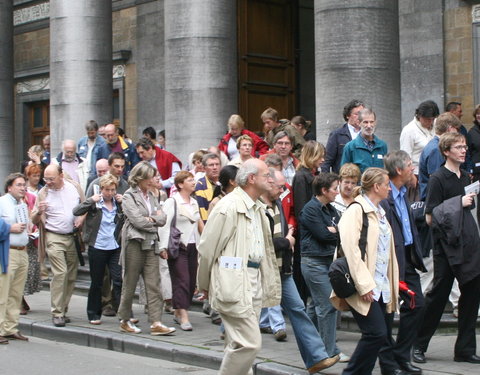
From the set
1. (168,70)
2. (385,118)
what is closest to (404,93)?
(385,118)

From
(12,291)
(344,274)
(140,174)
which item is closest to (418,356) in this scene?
(344,274)

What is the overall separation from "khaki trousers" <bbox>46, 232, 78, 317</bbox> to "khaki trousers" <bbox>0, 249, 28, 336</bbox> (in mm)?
505

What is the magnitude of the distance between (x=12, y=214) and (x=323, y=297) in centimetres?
422

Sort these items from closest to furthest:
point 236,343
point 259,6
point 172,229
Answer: point 236,343 → point 172,229 → point 259,6

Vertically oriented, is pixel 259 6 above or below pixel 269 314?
above

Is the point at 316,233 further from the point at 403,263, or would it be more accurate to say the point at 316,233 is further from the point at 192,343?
the point at 192,343

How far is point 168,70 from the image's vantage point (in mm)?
15859

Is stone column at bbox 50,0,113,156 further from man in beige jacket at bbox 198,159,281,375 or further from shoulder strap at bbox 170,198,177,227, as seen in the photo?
man in beige jacket at bbox 198,159,281,375

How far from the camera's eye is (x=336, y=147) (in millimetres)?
11883

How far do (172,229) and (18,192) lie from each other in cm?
187

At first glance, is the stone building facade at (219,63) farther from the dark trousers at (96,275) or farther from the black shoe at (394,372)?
the black shoe at (394,372)

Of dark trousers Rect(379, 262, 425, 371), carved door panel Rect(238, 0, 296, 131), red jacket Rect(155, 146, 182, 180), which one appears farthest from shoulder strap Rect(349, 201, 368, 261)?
carved door panel Rect(238, 0, 296, 131)

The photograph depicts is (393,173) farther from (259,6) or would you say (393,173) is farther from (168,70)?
(259,6)

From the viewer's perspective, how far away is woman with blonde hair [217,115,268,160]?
45.0ft
